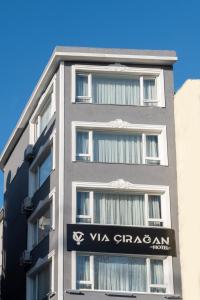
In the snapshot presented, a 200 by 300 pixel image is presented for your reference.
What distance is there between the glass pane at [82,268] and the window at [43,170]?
532 cm

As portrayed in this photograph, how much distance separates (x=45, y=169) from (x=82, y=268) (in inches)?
264

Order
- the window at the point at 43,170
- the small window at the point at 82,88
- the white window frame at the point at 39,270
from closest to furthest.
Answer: the white window frame at the point at 39,270
the small window at the point at 82,88
the window at the point at 43,170

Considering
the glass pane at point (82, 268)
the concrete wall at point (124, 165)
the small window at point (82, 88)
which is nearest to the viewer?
the glass pane at point (82, 268)

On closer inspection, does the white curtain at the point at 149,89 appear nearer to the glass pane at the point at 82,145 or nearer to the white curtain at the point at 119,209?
the glass pane at the point at 82,145

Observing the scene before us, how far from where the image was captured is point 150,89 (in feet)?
120

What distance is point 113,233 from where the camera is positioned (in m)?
33.2

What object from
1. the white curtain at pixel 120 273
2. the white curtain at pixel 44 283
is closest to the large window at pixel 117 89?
the white curtain at pixel 120 273

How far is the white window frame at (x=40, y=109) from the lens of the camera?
1453 inches

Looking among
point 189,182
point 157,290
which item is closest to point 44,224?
point 157,290

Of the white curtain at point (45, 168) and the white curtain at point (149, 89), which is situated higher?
the white curtain at point (149, 89)

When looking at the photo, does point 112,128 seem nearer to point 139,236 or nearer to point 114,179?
point 114,179

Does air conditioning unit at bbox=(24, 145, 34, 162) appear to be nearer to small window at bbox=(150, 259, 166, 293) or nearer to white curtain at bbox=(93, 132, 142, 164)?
white curtain at bbox=(93, 132, 142, 164)

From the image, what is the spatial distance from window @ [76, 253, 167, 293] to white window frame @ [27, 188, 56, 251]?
7.93 feet

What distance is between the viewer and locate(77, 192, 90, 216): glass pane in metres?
33.7
